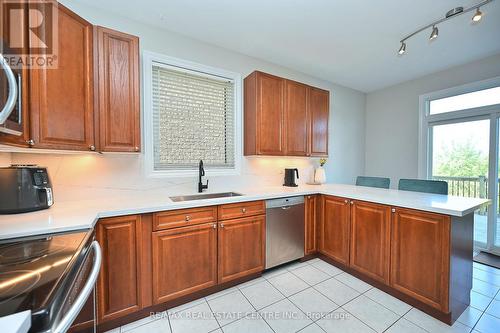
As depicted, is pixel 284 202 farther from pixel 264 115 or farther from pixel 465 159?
pixel 465 159

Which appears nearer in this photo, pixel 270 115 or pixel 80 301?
pixel 80 301

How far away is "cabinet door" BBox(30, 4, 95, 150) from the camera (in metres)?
1.33

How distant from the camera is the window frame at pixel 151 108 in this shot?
82.3 inches

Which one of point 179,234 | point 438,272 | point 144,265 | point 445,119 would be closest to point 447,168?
point 445,119

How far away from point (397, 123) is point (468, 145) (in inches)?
39.1

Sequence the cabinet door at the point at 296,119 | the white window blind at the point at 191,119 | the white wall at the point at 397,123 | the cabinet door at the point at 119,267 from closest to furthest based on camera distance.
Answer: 1. the cabinet door at the point at 119,267
2. the white window blind at the point at 191,119
3. the cabinet door at the point at 296,119
4. the white wall at the point at 397,123

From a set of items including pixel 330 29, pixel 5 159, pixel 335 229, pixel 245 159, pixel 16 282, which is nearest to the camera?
pixel 16 282

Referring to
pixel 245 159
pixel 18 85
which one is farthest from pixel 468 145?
pixel 18 85

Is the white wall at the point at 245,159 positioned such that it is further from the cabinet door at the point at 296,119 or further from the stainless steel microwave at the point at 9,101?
the stainless steel microwave at the point at 9,101

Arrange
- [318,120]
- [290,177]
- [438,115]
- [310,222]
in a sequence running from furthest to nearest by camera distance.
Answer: [438,115], [318,120], [290,177], [310,222]

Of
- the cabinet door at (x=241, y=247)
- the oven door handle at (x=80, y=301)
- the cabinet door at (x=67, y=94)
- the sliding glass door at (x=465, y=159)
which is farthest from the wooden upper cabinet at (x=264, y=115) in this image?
the sliding glass door at (x=465, y=159)

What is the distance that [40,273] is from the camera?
2.30 ft

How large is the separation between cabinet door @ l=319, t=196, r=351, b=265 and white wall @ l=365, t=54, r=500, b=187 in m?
2.07

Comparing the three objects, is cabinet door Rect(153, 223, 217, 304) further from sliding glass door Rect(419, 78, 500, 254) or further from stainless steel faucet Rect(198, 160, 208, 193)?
sliding glass door Rect(419, 78, 500, 254)
